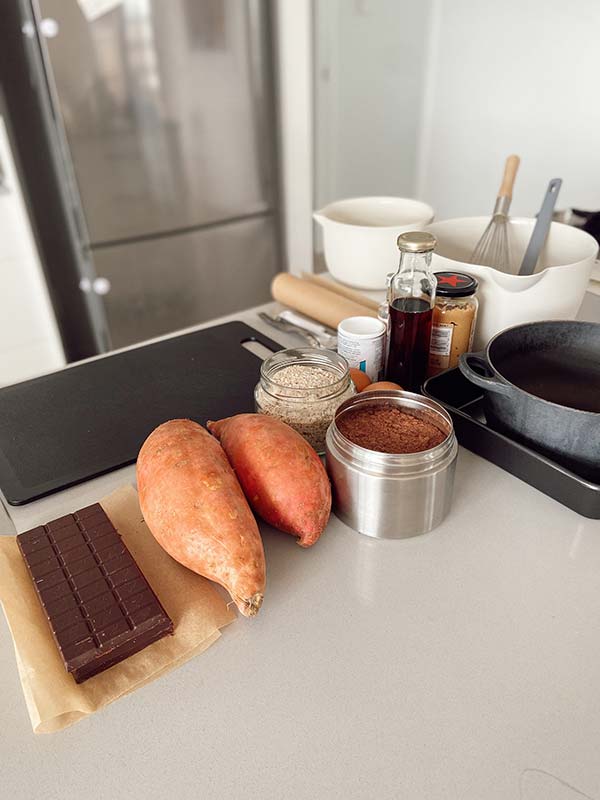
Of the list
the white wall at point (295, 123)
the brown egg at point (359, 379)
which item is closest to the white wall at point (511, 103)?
the white wall at point (295, 123)

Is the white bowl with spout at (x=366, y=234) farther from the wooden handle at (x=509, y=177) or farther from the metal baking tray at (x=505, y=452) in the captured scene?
the metal baking tray at (x=505, y=452)

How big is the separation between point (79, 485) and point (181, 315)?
154cm

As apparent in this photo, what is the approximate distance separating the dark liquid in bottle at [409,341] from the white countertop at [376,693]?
0.22 m

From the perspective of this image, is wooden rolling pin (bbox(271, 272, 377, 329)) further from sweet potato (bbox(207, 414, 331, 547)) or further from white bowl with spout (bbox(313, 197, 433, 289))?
sweet potato (bbox(207, 414, 331, 547))

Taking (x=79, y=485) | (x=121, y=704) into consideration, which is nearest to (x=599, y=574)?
(x=121, y=704)

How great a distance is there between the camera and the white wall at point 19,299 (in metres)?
1.62

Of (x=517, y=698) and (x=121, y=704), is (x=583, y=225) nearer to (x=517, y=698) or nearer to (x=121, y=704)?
(x=517, y=698)

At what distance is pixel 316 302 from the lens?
0.96m

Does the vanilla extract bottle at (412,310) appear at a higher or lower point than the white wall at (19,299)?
higher

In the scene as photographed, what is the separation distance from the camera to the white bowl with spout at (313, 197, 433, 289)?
0.97 metres

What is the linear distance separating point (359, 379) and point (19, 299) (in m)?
1.37

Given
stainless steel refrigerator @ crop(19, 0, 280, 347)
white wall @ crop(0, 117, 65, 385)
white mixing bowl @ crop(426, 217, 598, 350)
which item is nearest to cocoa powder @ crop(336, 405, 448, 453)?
white mixing bowl @ crop(426, 217, 598, 350)

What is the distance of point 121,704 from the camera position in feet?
1.48

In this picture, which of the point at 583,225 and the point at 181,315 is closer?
the point at 583,225
